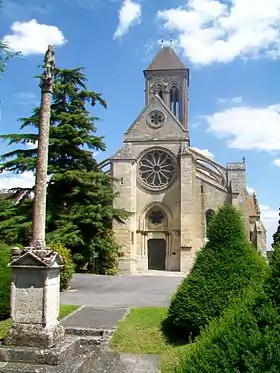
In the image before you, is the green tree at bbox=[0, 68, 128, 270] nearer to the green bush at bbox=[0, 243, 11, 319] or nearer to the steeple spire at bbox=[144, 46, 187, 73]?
the green bush at bbox=[0, 243, 11, 319]

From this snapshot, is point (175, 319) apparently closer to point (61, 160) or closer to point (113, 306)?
point (113, 306)

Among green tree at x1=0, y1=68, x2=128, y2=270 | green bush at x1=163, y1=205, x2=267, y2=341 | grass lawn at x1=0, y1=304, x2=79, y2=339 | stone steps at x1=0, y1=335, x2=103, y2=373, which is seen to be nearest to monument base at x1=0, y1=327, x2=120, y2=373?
stone steps at x1=0, y1=335, x2=103, y2=373

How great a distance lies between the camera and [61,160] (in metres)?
25.1

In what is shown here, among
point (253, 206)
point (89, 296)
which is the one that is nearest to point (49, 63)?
point (89, 296)

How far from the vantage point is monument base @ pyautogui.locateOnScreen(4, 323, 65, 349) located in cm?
762

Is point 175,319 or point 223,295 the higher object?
point 223,295

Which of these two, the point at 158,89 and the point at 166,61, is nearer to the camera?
the point at 158,89

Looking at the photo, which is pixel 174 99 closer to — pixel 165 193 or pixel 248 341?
pixel 165 193

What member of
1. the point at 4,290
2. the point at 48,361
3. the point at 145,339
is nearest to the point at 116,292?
the point at 4,290

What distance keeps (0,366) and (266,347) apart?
535cm

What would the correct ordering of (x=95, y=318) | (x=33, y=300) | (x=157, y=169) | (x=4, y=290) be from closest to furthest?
1. (x=33, y=300)
2. (x=4, y=290)
3. (x=95, y=318)
4. (x=157, y=169)

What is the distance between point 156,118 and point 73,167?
46.2 feet

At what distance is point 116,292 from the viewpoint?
1767cm

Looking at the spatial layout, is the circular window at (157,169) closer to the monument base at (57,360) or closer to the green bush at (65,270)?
the green bush at (65,270)
